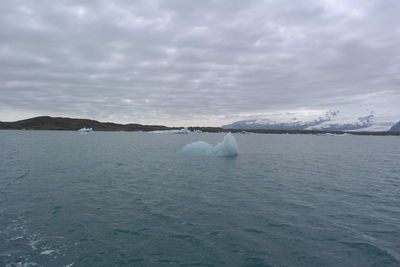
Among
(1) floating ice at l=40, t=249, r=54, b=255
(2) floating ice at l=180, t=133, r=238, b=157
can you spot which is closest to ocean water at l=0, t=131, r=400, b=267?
(1) floating ice at l=40, t=249, r=54, b=255

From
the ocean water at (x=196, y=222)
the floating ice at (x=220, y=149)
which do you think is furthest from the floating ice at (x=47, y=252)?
the floating ice at (x=220, y=149)

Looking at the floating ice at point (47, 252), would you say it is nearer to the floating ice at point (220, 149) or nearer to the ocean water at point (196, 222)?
the ocean water at point (196, 222)

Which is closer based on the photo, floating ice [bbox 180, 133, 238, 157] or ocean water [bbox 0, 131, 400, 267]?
ocean water [bbox 0, 131, 400, 267]

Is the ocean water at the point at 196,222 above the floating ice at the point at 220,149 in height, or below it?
below

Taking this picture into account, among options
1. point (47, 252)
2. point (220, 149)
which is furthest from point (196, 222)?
A: point (220, 149)

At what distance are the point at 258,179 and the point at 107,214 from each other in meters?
13.0

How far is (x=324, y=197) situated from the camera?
15859 mm

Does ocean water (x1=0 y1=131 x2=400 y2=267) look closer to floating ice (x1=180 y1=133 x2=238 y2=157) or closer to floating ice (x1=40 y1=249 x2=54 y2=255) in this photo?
floating ice (x1=40 y1=249 x2=54 y2=255)

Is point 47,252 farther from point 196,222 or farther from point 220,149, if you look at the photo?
point 220,149

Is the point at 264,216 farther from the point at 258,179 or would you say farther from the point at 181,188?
the point at 258,179

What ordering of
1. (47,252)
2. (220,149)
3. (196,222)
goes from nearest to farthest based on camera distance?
(47,252) < (196,222) < (220,149)

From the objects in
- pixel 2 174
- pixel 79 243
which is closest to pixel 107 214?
pixel 79 243

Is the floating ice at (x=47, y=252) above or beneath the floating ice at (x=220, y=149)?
beneath

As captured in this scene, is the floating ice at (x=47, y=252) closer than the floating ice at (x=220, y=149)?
Yes
